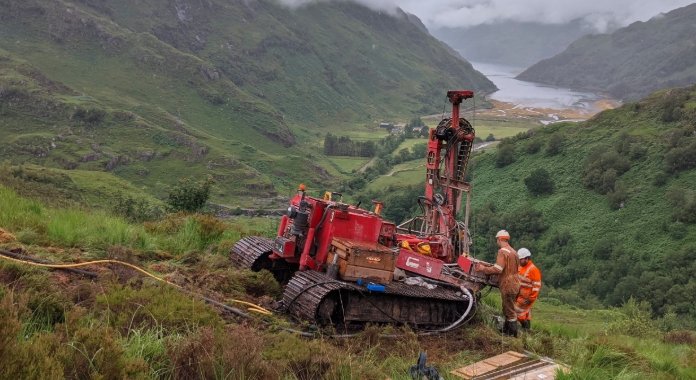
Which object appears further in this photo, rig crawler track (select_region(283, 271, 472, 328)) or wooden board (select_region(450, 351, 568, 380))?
rig crawler track (select_region(283, 271, 472, 328))

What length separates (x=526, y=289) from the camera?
10.6m

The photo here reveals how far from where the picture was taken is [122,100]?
325 ft

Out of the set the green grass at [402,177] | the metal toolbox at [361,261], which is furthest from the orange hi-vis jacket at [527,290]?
the green grass at [402,177]

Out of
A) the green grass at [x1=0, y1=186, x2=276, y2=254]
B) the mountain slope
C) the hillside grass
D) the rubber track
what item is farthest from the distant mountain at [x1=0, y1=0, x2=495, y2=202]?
the hillside grass

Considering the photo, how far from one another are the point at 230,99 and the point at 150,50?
19.9m

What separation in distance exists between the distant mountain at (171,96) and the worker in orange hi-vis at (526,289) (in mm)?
58468

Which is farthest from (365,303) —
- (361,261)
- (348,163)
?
(348,163)

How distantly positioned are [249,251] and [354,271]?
255cm

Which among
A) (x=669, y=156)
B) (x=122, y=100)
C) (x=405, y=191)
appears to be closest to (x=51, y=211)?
(x=669, y=156)

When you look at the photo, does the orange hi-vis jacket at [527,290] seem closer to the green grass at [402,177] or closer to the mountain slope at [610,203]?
the mountain slope at [610,203]

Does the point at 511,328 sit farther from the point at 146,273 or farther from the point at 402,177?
the point at 402,177

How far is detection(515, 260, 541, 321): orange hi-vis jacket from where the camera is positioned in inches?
416

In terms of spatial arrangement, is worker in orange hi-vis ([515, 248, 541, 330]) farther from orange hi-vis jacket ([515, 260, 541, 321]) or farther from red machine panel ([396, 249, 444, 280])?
red machine panel ([396, 249, 444, 280])

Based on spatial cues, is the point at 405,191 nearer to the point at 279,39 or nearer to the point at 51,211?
the point at 51,211
